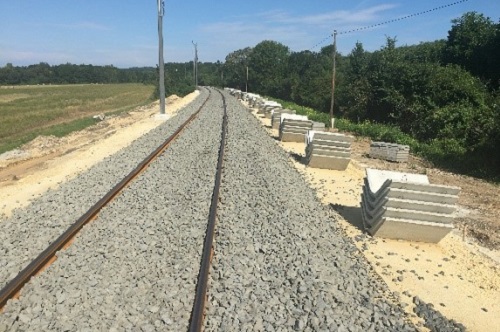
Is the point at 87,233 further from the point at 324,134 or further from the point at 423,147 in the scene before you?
the point at 423,147

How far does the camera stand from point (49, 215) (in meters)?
7.66

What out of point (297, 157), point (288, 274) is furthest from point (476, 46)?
point (288, 274)

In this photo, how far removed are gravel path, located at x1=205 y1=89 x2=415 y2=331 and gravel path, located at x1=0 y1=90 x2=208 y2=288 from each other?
277 cm

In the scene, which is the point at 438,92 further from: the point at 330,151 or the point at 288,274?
the point at 288,274

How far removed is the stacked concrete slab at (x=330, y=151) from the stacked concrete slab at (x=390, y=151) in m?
3.11

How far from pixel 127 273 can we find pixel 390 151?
491 inches

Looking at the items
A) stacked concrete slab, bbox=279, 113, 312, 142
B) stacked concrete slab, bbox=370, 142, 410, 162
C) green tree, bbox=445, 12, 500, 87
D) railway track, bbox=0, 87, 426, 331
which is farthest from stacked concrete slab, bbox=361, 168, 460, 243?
green tree, bbox=445, 12, 500, 87

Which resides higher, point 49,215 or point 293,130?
point 293,130

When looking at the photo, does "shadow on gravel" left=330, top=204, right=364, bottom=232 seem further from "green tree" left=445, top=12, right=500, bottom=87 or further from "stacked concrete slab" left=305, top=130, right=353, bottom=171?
"green tree" left=445, top=12, right=500, bottom=87

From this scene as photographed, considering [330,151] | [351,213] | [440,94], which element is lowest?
[351,213]

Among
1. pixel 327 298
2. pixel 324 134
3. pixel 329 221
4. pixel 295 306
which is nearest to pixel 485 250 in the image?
pixel 329 221

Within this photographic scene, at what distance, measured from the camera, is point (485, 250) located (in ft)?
24.4

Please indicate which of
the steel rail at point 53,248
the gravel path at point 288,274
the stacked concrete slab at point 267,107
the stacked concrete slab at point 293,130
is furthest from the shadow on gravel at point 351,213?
the stacked concrete slab at point 267,107

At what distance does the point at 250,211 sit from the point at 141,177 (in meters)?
3.79
